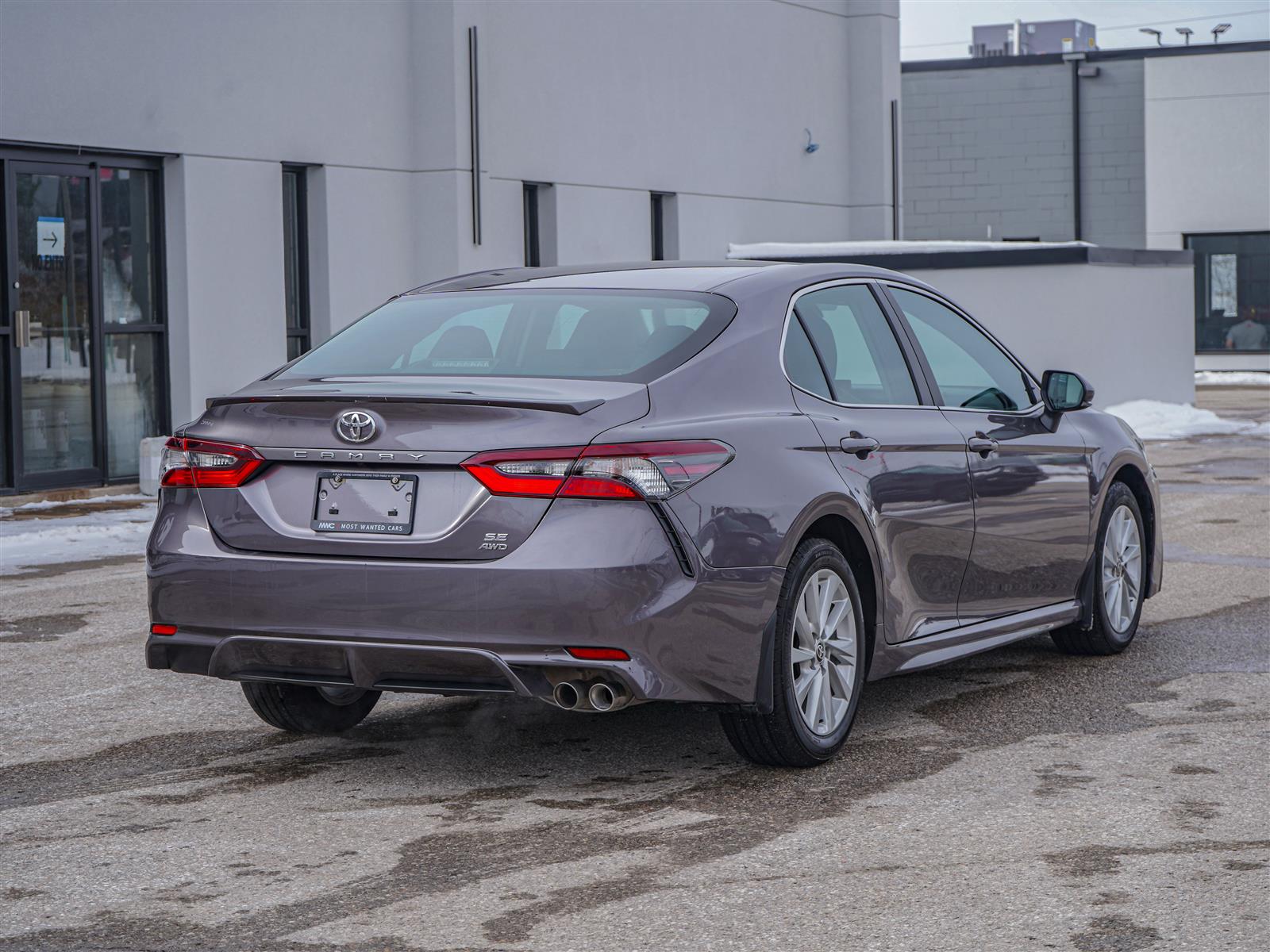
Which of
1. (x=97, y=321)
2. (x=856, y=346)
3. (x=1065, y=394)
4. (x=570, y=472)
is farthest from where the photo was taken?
(x=97, y=321)

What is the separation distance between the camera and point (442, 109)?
18453mm

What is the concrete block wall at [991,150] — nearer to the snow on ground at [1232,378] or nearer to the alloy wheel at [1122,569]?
the snow on ground at [1232,378]

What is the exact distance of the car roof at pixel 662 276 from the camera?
587cm

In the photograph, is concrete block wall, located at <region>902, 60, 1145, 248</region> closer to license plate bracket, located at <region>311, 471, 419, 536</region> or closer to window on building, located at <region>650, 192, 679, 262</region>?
window on building, located at <region>650, 192, 679, 262</region>

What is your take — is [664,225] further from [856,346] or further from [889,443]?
[889,443]

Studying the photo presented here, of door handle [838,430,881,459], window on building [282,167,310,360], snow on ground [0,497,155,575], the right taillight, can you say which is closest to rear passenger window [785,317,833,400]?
door handle [838,430,881,459]

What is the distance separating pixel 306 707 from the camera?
6.07 m

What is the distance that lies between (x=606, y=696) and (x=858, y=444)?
128 centimetres

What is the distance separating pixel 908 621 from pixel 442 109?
13458mm

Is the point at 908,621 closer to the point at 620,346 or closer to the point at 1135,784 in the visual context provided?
the point at 1135,784

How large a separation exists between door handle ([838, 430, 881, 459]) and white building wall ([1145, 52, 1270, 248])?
1319 inches

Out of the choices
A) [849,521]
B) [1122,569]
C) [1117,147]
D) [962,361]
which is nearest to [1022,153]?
[1117,147]

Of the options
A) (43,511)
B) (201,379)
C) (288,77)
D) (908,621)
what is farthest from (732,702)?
(288,77)

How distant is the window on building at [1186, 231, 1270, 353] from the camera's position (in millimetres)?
37688
